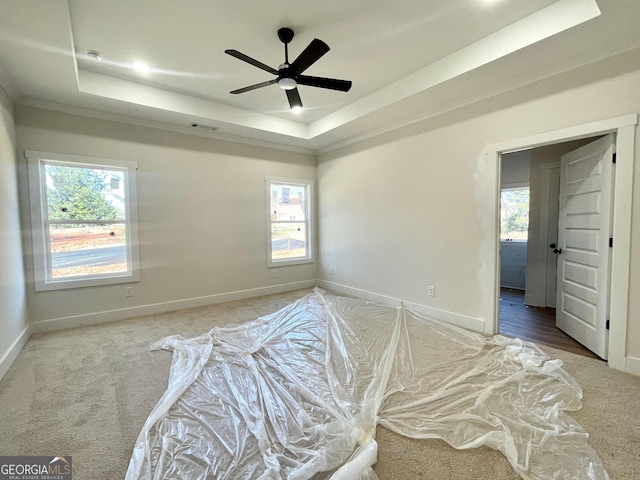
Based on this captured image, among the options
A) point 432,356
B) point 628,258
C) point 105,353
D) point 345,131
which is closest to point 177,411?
point 105,353

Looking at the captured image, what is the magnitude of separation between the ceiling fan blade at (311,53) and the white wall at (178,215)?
2.66 m

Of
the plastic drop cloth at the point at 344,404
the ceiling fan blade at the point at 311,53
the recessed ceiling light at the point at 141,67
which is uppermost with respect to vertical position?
the recessed ceiling light at the point at 141,67

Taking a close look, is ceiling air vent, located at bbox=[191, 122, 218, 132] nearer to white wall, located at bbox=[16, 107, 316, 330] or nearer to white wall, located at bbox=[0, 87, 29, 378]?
white wall, located at bbox=[16, 107, 316, 330]

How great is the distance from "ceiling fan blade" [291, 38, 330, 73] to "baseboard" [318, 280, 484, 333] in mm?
3235

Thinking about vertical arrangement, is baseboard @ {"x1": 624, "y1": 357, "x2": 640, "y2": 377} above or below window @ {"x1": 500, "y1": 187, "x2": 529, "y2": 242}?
below

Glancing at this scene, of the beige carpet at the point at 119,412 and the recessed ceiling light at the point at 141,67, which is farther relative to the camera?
the recessed ceiling light at the point at 141,67

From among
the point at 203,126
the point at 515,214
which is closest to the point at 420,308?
the point at 515,214

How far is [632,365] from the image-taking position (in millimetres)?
2355

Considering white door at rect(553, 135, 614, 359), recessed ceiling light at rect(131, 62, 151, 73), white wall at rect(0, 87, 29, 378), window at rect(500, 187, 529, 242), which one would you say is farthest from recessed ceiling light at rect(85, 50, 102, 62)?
window at rect(500, 187, 529, 242)

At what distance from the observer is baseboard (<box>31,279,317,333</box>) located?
3468 mm

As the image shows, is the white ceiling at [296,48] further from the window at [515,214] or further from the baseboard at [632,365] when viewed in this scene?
the window at [515,214]

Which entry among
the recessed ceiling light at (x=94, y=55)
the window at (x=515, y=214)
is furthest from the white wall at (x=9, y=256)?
the window at (x=515, y=214)

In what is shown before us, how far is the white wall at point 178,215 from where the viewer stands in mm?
3471

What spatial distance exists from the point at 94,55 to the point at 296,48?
6.72ft
